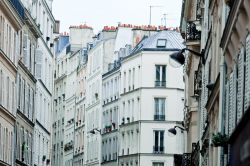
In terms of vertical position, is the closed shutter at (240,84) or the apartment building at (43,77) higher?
the apartment building at (43,77)

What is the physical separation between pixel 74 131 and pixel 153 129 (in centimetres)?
2784

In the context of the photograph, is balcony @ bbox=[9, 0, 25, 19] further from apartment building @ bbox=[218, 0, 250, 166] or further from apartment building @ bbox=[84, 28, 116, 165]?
apartment building @ bbox=[84, 28, 116, 165]

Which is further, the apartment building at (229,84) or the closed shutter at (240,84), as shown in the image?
the closed shutter at (240,84)

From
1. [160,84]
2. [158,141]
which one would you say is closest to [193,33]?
[158,141]

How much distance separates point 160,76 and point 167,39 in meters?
3.59

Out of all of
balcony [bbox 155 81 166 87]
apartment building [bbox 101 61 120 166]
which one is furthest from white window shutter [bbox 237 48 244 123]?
apartment building [bbox 101 61 120 166]

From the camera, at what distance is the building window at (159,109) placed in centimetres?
9262

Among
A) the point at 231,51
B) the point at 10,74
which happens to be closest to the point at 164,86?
the point at 10,74

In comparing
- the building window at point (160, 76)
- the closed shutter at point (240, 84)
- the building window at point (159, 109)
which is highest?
the building window at point (160, 76)

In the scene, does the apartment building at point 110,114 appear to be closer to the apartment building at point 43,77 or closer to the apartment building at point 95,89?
the apartment building at point 95,89

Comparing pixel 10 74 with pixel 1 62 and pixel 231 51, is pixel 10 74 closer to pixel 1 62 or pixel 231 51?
pixel 1 62

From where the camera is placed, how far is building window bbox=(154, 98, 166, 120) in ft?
304

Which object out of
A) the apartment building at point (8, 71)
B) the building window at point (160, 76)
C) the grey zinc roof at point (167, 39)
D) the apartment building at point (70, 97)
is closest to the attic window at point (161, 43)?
the grey zinc roof at point (167, 39)

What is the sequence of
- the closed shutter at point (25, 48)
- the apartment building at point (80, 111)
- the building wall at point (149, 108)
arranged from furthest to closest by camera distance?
1. the apartment building at point (80, 111)
2. the building wall at point (149, 108)
3. the closed shutter at point (25, 48)
